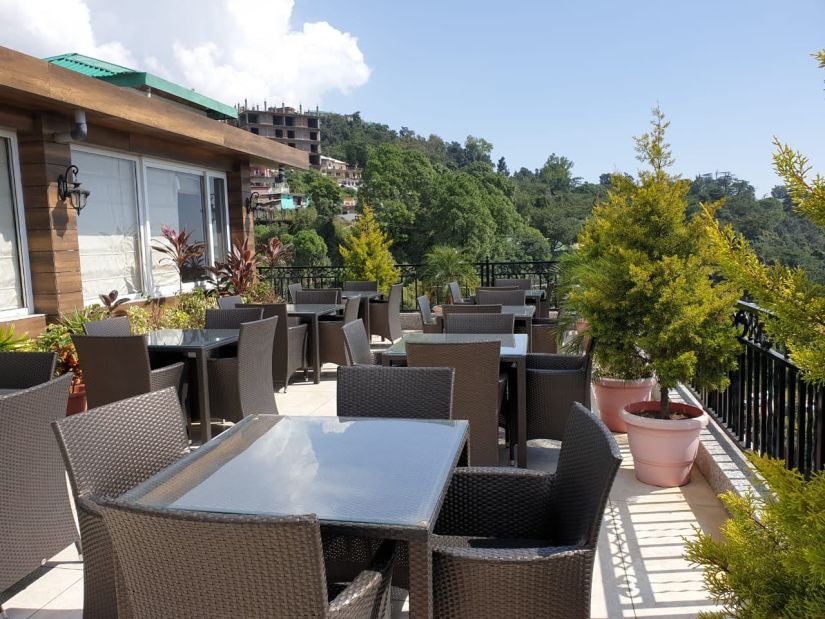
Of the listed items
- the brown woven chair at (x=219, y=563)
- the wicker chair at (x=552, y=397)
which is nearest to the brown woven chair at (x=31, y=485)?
the brown woven chair at (x=219, y=563)

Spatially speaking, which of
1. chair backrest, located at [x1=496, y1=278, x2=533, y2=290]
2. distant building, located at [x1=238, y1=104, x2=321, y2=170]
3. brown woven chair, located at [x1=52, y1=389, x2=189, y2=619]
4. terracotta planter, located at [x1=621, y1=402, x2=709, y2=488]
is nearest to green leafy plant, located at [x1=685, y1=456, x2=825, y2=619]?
brown woven chair, located at [x1=52, y1=389, x2=189, y2=619]

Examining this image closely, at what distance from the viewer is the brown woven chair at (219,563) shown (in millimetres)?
1188

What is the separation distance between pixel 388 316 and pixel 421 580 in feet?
19.6

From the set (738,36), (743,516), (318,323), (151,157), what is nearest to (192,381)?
(318,323)

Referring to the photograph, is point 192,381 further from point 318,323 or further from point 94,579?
point 94,579

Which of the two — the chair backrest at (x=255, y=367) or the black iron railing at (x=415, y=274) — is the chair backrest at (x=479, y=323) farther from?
the black iron railing at (x=415, y=274)

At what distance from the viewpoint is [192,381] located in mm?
4348

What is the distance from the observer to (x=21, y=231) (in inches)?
235

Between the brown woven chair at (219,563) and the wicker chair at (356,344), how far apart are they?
93.7 inches

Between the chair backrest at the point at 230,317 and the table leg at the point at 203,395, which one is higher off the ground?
the chair backrest at the point at 230,317

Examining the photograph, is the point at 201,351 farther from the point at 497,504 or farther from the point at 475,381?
the point at 497,504

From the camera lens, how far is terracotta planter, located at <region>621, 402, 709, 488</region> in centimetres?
335

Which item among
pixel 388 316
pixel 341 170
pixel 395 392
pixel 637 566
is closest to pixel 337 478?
pixel 395 392

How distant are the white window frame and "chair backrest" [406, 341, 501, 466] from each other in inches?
172
